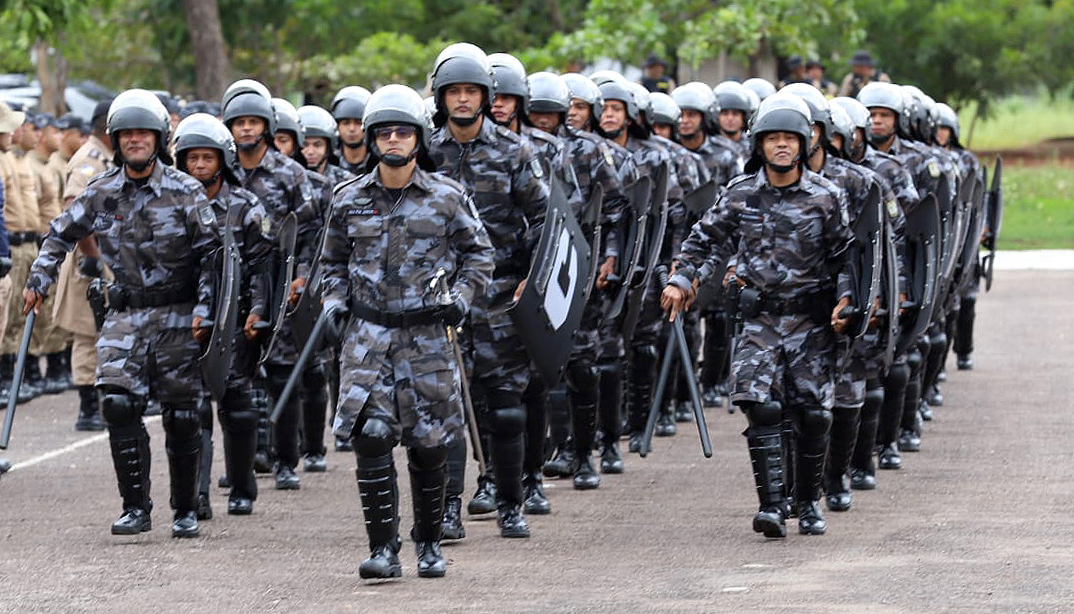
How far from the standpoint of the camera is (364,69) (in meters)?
29.8

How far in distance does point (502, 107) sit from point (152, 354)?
6.45ft

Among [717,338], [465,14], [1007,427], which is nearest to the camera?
[1007,427]

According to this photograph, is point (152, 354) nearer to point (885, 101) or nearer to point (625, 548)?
point (625, 548)

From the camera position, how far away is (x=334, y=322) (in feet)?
29.0

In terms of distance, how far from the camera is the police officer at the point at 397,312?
28.9 feet

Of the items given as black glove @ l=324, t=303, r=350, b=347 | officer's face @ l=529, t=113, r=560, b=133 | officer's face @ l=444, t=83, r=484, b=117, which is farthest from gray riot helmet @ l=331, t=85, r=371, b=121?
black glove @ l=324, t=303, r=350, b=347

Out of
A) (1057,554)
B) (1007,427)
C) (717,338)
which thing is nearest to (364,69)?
(717,338)

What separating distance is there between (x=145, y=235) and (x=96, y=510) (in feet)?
5.47

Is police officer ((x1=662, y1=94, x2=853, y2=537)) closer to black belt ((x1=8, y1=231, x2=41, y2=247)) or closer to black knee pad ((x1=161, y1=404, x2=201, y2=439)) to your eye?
black knee pad ((x1=161, y1=404, x2=201, y2=439))

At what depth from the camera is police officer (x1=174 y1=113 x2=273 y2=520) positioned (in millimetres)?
10664

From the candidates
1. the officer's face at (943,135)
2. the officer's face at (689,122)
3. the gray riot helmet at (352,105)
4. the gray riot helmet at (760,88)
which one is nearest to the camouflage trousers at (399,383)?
the gray riot helmet at (352,105)

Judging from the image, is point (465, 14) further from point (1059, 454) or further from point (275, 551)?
point (275, 551)

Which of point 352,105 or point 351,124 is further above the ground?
point 352,105

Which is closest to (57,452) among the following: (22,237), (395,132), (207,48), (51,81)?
(22,237)
